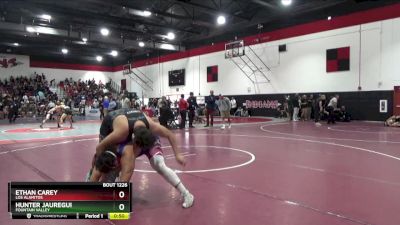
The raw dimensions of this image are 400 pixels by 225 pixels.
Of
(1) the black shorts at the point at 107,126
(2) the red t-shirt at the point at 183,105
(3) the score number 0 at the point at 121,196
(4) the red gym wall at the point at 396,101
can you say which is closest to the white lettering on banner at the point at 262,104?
(4) the red gym wall at the point at 396,101

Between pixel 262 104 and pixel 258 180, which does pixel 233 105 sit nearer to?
pixel 262 104

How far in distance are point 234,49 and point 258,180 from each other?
1821 cm

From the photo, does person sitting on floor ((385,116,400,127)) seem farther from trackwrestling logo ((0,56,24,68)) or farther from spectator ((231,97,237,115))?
trackwrestling logo ((0,56,24,68))

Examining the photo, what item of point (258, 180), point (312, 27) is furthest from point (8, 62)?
point (258, 180)

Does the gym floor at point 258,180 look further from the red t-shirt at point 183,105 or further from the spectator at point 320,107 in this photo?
the spectator at point 320,107

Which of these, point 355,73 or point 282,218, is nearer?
point 282,218

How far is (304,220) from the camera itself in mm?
3361

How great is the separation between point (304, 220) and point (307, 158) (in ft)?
11.9

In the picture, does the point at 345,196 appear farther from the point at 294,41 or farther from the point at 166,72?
the point at 166,72

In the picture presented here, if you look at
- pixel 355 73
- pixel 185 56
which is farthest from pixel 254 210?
pixel 185 56

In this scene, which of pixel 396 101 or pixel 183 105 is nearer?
pixel 183 105
